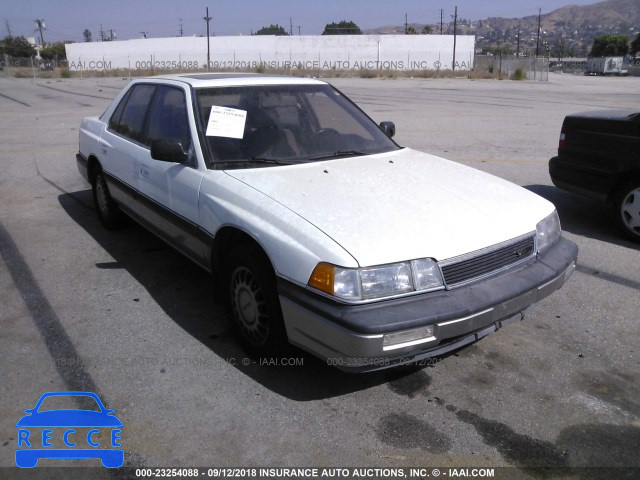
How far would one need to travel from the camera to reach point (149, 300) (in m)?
4.35

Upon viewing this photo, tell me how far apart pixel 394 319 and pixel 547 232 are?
1.45 m

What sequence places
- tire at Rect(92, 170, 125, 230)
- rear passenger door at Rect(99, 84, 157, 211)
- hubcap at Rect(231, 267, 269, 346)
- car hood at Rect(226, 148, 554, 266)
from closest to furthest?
car hood at Rect(226, 148, 554, 266) → hubcap at Rect(231, 267, 269, 346) → rear passenger door at Rect(99, 84, 157, 211) → tire at Rect(92, 170, 125, 230)

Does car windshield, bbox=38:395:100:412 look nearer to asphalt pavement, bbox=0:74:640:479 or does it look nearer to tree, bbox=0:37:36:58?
asphalt pavement, bbox=0:74:640:479

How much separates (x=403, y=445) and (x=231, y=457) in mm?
827

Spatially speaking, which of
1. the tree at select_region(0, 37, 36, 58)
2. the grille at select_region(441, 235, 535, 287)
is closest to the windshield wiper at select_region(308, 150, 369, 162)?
the grille at select_region(441, 235, 535, 287)

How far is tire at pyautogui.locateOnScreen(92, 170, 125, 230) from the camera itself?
5.68 metres

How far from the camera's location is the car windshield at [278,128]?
3906 mm

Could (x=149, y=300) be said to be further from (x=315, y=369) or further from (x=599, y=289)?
(x=599, y=289)

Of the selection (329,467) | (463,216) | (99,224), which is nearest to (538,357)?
(463,216)

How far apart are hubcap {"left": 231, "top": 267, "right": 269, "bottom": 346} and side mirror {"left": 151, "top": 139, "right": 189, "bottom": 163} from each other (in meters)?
0.95

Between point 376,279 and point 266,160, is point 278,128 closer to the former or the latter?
point 266,160

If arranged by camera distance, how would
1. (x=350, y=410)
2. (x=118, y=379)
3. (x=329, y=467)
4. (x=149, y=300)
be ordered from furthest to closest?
(x=149, y=300)
(x=118, y=379)
(x=350, y=410)
(x=329, y=467)

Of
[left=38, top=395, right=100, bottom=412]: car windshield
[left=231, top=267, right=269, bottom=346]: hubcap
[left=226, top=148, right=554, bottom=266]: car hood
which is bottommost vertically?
[left=38, top=395, right=100, bottom=412]: car windshield

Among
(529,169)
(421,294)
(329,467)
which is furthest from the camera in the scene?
(529,169)
